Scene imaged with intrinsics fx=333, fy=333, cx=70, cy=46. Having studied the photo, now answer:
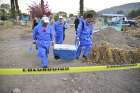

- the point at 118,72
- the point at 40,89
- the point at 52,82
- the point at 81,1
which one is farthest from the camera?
the point at 81,1

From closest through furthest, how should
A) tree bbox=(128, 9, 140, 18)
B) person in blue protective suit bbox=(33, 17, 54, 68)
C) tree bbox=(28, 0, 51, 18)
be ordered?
1. person in blue protective suit bbox=(33, 17, 54, 68)
2. tree bbox=(28, 0, 51, 18)
3. tree bbox=(128, 9, 140, 18)

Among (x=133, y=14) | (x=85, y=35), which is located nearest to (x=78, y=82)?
(x=85, y=35)

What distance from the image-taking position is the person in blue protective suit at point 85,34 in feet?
33.6

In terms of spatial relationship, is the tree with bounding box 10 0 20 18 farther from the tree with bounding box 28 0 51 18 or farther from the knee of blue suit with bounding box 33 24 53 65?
the knee of blue suit with bounding box 33 24 53 65

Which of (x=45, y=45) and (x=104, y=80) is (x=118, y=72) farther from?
(x=45, y=45)

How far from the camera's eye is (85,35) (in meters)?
10.4

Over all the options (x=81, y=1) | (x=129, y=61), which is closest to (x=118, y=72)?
(x=129, y=61)

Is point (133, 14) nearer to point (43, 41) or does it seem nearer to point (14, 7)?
point (14, 7)

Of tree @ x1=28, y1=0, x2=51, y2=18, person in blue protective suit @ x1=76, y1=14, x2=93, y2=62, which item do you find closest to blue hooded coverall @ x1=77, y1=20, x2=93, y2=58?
person in blue protective suit @ x1=76, y1=14, x2=93, y2=62

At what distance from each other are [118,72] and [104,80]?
0.98 meters

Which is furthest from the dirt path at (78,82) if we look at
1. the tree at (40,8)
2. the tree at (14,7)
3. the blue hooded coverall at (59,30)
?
the tree at (14,7)

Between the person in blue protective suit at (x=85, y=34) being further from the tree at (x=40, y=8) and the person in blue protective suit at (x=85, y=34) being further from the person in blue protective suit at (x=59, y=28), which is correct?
the tree at (x=40, y=8)

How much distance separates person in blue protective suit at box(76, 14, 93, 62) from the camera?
33.6ft

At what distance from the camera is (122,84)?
8.09m
